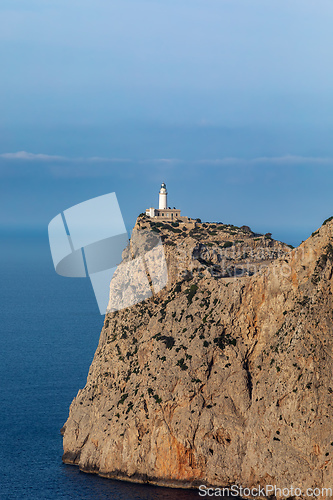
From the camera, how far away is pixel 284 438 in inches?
2640

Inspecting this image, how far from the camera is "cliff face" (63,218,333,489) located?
221ft

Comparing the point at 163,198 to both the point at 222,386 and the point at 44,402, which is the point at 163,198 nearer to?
the point at 44,402

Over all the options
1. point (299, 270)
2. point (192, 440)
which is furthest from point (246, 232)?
point (192, 440)

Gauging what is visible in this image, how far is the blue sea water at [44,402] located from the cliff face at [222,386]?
233cm

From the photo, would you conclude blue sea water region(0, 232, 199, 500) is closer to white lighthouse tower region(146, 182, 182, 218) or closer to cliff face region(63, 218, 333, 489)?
cliff face region(63, 218, 333, 489)

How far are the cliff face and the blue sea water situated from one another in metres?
2.33

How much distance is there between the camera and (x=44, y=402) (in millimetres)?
97125

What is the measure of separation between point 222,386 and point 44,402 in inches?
1186

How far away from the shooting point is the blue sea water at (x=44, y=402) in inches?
2879

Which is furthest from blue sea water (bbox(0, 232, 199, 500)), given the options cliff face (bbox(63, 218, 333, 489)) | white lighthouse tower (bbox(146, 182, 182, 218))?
white lighthouse tower (bbox(146, 182, 182, 218))

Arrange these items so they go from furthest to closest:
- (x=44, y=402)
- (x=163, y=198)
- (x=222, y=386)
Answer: (x=163, y=198) → (x=44, y=402) → (x=222, y=386)

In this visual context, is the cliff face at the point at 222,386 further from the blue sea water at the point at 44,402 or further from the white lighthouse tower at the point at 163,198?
the white lighthouse tower at the point at 163,198

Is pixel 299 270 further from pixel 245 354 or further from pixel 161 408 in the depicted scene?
pixel 161 408

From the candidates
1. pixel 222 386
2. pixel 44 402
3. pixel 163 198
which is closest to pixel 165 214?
pixel 163 198
